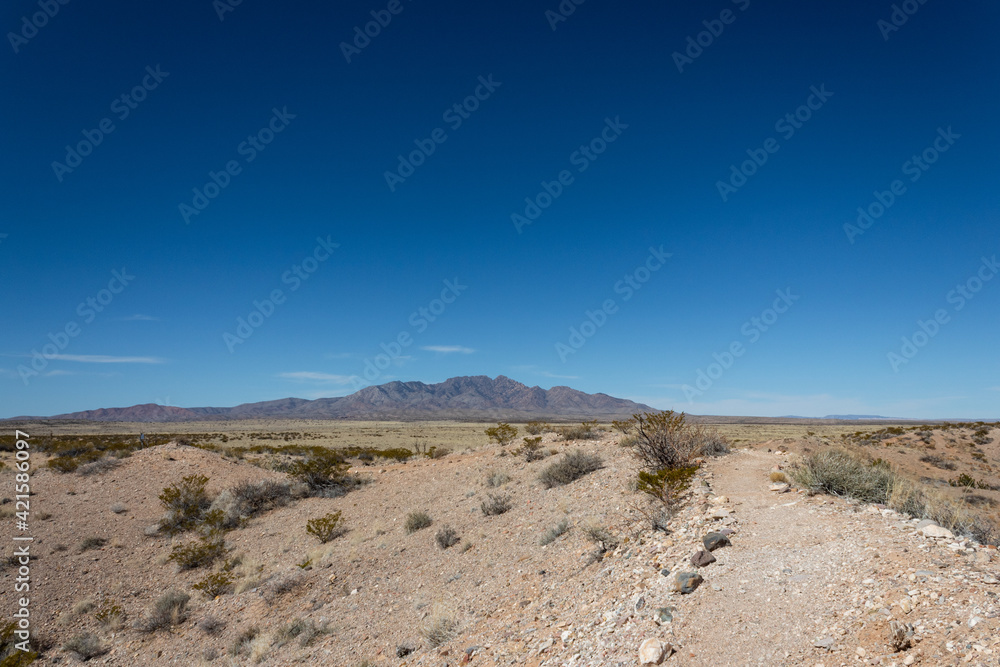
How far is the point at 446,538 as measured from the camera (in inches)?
481

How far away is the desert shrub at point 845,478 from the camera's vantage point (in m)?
8.67

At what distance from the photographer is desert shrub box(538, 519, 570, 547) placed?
33.7 ft

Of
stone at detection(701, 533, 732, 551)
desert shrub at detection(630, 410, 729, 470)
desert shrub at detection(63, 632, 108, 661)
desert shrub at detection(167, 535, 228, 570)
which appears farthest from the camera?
desert shrub at detection(167, 535, 228, 570)

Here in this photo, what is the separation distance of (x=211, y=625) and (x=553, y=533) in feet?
24.7

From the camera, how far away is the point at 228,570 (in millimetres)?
13031

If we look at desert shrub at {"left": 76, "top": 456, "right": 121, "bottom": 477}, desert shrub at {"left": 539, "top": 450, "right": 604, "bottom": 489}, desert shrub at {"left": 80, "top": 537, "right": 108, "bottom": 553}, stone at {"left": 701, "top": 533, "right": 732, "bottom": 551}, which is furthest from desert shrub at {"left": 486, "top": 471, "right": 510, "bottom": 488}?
desert shrub at {"left": 76, "top": 456, "right": 121, "bottom": 477}

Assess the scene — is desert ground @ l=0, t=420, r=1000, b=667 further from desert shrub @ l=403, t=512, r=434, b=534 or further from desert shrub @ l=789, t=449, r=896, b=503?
desert shrub @ l=789, t=449, r=896, b=503

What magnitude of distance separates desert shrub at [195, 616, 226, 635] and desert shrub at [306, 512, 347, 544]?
13.2ft

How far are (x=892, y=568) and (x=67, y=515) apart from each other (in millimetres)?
22983

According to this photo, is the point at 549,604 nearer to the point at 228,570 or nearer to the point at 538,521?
the point at 538,521

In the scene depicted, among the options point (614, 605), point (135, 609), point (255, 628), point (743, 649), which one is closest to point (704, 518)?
point (614, 605)

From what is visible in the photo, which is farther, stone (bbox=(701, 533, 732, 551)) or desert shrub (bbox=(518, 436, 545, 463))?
Answer: desert shrub (bbox=(518, 436, 545, 463))

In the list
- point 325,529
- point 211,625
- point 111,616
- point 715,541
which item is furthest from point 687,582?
point 111,616

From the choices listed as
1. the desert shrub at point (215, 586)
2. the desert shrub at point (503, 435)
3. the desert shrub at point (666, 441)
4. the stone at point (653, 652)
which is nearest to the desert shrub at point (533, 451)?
the desert shrub at point (503, 435)
